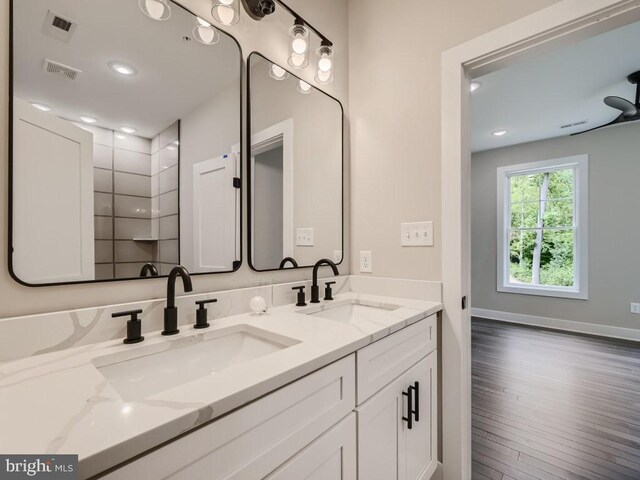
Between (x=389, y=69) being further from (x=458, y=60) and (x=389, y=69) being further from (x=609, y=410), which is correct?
(x=609, y=410)

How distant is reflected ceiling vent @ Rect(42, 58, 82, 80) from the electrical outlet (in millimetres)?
1405

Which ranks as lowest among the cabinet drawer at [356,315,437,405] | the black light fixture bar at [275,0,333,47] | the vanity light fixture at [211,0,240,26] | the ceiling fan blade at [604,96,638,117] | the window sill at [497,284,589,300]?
the window sill at [497,284,589,300]

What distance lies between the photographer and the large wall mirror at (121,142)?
2.69 feet

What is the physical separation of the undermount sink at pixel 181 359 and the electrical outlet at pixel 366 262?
0.86 meters

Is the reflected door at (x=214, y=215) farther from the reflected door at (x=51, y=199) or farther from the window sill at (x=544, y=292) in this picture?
the window sill at (x=544, y=292)

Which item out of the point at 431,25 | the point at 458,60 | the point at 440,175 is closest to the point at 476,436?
the point at 440,175

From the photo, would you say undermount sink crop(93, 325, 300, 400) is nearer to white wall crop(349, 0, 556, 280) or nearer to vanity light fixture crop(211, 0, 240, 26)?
white wall crop(349, 0, 556, 280)

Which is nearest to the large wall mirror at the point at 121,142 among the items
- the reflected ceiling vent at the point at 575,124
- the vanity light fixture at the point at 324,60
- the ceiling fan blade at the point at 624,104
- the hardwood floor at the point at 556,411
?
the vanity light fixture at the point at 324,60

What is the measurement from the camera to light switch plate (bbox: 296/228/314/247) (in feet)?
5.09

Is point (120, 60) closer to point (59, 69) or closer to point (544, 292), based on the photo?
point (59, 69)

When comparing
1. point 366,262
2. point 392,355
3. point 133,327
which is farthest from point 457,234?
point 133,327

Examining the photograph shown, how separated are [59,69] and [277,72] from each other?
33.1 inches

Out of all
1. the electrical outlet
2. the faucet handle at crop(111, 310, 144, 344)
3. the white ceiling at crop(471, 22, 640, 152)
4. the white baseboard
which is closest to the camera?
the faucet handle at crop(111, 310, 144, 344)

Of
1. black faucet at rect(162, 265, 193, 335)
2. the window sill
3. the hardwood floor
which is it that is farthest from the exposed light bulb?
the window sill
